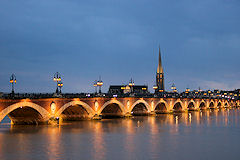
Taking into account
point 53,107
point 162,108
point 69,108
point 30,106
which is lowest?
point 162,108

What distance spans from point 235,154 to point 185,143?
777 centimetres

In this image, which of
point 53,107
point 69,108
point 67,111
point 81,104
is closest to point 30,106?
point 53,107

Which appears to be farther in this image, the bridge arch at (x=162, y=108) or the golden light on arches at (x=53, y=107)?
the bridge arch at (x=162, y=108)

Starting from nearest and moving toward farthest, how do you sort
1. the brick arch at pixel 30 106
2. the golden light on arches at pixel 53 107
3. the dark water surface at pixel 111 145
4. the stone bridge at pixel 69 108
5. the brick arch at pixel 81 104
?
1. the dark water surface at pixel 111 145
2. the brick arch at pixel 30 106
3. the stone bridge at pixel 69 108
4. the golden light on arches at pixel 53 107
5. the brick arch at pixel 81 104

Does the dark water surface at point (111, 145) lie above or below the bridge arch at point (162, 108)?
below

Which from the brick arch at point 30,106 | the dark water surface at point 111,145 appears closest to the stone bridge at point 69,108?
the brick arch at point 30,106

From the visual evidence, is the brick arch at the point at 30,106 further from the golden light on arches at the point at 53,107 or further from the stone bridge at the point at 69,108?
the golden light on arches at the point at 53,107

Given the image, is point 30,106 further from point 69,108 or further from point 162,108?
point 162,108

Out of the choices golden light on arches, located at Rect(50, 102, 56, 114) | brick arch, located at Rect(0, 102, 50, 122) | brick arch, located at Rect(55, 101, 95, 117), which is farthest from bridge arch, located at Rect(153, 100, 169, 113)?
brick arch, located at Rect(0, 102, 50, 122)

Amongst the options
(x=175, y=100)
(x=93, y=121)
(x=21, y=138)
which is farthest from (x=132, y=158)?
(x=175, y=100)

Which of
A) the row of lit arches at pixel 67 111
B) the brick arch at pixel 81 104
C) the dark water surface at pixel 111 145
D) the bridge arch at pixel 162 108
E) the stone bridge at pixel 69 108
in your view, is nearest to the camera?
the dark water surface at pixel 111 145

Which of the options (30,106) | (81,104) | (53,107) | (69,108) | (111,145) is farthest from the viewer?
(69,108)

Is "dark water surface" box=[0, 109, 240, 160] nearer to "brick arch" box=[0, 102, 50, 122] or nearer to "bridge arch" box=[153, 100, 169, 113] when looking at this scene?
"brick arch" box=[0, 102, 50, 122]

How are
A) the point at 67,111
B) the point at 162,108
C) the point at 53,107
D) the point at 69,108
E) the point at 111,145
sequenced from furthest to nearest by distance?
the point at 162,108, the point at 67,111, the point at 69,108, the point at 53,107, the point at 111,145
